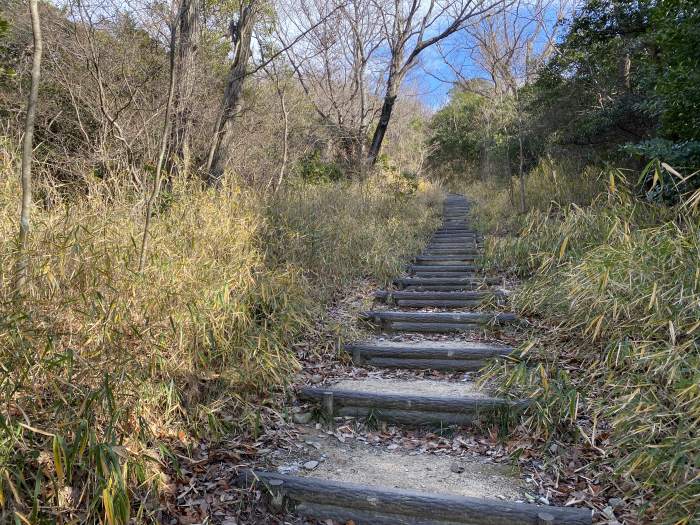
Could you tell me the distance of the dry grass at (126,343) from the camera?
6.91 feet

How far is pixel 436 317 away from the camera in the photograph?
486cm

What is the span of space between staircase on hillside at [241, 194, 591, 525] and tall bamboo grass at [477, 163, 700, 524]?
294mm

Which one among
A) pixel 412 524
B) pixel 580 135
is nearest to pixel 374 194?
pixel 580 135

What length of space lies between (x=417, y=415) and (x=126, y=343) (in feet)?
6.16

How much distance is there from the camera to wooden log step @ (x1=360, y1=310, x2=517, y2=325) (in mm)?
4633

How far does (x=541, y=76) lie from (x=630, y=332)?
7980 millimetres

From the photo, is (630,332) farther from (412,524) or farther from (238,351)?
(238,351)

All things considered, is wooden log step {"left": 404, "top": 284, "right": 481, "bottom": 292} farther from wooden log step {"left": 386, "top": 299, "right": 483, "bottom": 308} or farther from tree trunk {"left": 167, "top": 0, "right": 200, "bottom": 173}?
tree trunk {"left": 167, "top": 0, "right": 200, "bottom": 173}

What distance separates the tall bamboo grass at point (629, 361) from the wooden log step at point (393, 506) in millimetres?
453

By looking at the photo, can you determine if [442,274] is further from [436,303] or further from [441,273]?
[436,303]

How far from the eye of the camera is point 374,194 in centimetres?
1030

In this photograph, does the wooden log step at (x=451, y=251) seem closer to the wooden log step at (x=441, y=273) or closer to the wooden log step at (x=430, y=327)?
the wooden log step at (x=441, y=273)

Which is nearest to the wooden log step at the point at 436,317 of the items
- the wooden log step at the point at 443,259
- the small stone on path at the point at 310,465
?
the small stone on path at the point at 310,465

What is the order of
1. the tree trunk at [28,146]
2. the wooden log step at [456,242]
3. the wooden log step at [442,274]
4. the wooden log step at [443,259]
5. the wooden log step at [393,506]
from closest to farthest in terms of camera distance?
the wooden log step at [393,506]
the tree trunk at [28,146]
the wooden log step at [442,274]
the wooden log step at [443,259]
the wooden log step at [456,242]
